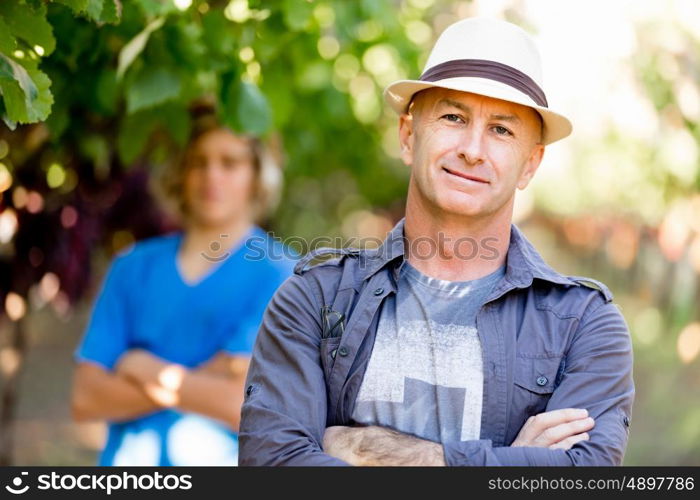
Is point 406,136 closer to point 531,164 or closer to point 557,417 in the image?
point 531,164

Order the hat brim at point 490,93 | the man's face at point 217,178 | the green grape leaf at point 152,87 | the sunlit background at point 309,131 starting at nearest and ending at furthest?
the hat brim at point 490,93 → the green grape leaf at point 152,87 → the sunlit background at point 309,131 → the man's face at point 217,178

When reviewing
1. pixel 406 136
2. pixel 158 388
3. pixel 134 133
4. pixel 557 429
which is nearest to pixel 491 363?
pixel 557 429

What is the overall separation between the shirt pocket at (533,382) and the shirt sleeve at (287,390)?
505mm

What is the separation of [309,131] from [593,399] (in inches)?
161

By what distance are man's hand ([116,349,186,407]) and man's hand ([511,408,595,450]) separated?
189 cm

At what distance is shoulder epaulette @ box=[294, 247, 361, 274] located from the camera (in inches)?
113

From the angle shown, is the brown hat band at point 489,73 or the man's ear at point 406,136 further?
the man's ear at point 406,136

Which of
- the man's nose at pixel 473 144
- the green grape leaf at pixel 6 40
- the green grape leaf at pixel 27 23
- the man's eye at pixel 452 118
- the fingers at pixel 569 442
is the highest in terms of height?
the green grape leaf at pixel 27 23

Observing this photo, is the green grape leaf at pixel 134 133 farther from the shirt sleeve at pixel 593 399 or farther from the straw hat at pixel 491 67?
the shirt sleeve at pixel 593 399

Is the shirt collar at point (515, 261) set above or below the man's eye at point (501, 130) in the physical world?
below

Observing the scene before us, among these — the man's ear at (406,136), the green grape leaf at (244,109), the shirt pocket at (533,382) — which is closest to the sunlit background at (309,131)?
the green grape leaf at (244,109)

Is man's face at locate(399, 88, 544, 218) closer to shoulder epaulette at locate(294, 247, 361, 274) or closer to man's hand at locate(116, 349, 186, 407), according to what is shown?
shoulder epaulette at locate(294, 247, 361, 274)

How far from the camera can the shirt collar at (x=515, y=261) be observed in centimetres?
279
